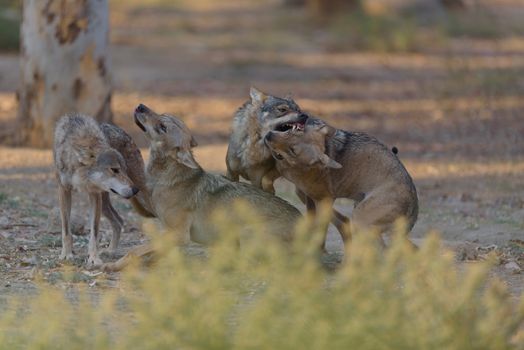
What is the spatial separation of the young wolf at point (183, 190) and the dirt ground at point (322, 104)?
77cm

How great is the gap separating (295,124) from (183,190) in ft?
3.49

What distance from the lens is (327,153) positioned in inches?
389

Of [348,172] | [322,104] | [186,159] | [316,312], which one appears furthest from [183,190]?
[322,104]

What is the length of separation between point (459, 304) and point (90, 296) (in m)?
3.23

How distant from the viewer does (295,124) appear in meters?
9.55

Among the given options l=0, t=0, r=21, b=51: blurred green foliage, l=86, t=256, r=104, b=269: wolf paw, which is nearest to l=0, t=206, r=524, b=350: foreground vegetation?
l=86, t=256, r=104, b=269: wolf paw

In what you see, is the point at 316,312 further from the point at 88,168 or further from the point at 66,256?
the point at 66,256

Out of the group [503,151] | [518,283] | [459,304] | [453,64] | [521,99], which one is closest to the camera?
[459,304]

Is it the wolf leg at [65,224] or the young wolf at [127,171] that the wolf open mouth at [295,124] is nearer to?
the young wolf at [127,171]

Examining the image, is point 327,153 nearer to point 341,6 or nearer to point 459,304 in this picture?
point 459,304

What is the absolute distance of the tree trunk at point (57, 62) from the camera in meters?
14.8

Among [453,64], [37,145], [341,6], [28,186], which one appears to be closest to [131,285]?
[28,186]

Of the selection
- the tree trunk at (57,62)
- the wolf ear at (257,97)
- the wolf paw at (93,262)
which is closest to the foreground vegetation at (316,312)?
the wolf paw at (93,262)

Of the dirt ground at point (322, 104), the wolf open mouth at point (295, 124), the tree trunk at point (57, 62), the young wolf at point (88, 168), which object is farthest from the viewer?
the tree trunk at point (57, 62)
